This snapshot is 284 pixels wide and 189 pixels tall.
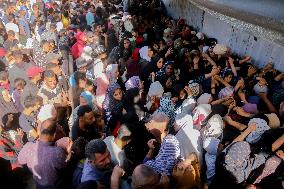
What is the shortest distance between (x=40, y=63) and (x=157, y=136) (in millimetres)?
3608

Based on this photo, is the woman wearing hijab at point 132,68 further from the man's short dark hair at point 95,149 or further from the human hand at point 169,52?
the man's short dark hair at point 95,149

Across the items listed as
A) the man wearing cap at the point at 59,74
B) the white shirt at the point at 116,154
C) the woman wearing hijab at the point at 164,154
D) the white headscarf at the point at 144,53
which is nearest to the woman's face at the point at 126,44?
the white headscarf at the point at 144,53

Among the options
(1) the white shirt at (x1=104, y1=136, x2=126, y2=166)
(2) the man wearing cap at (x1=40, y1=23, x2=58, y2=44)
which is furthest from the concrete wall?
(2) the man wearing cap at (x1=40, y1=23, x2=58, y2=44)

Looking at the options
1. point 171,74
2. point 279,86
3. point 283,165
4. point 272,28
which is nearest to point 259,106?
point 279,86

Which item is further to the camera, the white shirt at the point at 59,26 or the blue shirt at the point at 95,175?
the white shirt at the point at 59,26

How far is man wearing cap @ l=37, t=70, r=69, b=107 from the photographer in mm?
4332

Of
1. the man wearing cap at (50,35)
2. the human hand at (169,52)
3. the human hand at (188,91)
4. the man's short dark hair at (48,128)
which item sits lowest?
the man wearing cap at (50,35)

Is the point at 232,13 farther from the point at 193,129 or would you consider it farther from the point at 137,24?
the point at 137,24

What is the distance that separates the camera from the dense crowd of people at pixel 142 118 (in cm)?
311

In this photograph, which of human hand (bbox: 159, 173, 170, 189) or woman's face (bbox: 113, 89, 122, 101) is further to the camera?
woman's face (bbox: 113, 89, 122, 101)

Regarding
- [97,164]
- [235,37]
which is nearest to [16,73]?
[97,164]

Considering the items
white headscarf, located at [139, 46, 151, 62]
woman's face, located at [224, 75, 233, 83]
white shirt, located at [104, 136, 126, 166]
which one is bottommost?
white headscarf, located at [139, 46, 151, 62]

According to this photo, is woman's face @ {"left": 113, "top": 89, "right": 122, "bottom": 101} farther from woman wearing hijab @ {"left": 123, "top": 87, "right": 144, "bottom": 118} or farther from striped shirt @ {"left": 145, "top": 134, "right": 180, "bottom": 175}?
striped shirt @ {"left": 145, "top": 134, "right": 180, "bottom": 175}

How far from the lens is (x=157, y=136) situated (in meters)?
3.75
